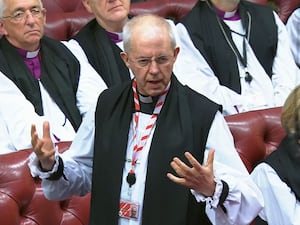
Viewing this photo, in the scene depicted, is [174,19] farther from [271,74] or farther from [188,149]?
[188,149]

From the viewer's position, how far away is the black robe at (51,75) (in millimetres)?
2457

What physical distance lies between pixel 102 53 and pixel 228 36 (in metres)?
0.49

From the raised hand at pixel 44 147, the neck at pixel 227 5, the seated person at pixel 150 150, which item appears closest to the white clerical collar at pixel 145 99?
the seated person at pixel 150 150

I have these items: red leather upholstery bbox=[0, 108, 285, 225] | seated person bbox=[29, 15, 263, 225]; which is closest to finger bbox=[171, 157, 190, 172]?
seated person bbox=[29, 15, 263, 225]

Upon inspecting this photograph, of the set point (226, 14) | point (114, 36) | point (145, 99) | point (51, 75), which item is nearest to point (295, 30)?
point (226, 14)

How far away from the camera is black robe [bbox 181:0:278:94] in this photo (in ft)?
9.23

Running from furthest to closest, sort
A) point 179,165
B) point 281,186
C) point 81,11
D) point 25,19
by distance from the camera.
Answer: point 81,11
point 25,19
point 281,186
point 179,165

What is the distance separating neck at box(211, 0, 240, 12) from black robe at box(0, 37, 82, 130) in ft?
2.06

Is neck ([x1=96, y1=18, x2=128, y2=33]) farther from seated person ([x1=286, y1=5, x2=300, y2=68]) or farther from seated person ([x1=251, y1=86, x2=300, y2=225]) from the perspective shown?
seated person ([x1=251, y1=86, x2=300, y2=225])

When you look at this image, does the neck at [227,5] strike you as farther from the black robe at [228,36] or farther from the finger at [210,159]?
the finger at [210,159]

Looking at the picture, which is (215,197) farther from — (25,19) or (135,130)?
(25,19)

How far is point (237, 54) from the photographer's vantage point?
2.86 m

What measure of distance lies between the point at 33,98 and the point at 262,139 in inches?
29.8

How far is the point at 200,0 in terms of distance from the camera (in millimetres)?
2910
